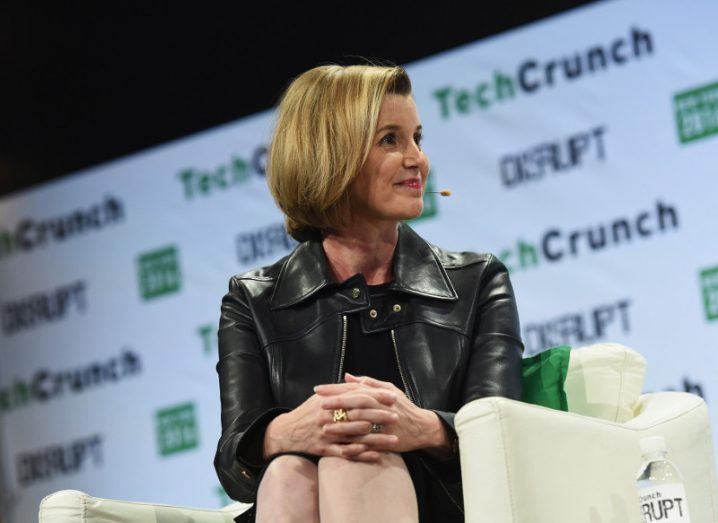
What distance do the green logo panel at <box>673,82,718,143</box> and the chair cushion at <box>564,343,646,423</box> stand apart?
62.7 inches

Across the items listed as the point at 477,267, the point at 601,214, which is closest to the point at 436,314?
the point at 477,267

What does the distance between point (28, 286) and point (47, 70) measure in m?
1.00

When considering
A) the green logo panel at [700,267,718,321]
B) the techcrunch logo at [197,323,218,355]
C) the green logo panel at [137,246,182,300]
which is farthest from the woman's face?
the green logo panel at [137,246,182,300]

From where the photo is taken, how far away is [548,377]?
7.34ft

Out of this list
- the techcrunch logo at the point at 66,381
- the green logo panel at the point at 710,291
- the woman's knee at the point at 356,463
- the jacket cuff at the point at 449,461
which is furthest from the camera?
the techcrunch logo at the point at 66,381

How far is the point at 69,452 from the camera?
16.4 ft

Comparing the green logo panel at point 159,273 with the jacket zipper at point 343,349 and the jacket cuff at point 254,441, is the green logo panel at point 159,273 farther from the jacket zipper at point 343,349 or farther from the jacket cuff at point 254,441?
the jacket cuff at point 254,441

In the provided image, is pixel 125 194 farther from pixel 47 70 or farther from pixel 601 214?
pixel 601 214

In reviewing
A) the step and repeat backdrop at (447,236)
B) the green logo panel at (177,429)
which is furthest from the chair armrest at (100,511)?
the green logo panel at (177,429)

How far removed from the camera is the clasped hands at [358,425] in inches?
75.4

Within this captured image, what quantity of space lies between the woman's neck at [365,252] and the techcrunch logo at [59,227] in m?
2.79

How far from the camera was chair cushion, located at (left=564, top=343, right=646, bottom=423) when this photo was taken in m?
→ 2.27

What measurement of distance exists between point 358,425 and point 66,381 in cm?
343

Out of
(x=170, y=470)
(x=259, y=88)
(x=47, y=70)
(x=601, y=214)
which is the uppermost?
(x=47, y=70)
